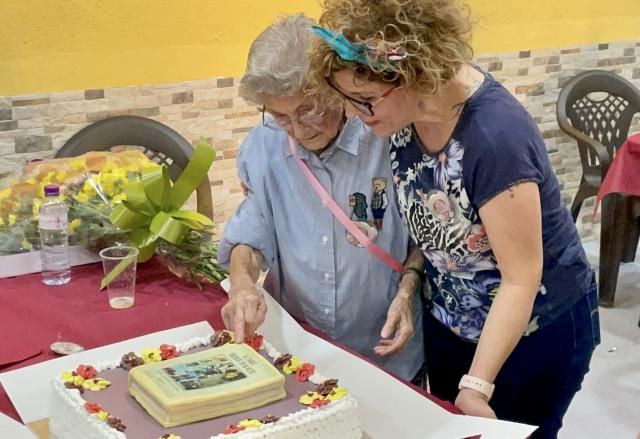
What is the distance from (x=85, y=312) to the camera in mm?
1732

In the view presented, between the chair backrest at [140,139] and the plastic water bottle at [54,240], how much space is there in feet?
3.19

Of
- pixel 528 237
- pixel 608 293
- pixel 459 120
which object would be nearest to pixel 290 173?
pixel 459 120

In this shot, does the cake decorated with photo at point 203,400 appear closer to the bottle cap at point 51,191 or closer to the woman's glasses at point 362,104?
the woman's glasses at point 362,104

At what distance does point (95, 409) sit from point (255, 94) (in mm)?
647

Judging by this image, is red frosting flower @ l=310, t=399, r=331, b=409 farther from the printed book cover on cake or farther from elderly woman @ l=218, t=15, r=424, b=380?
elderly woman @ l=218, t=15, r=424, b=380

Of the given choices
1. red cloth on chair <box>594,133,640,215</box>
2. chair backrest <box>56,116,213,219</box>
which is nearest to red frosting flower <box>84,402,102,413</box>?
chair backrest <box>56,116,213,219</box>

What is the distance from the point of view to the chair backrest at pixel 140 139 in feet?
9.50

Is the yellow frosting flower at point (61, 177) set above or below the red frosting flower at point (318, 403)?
above

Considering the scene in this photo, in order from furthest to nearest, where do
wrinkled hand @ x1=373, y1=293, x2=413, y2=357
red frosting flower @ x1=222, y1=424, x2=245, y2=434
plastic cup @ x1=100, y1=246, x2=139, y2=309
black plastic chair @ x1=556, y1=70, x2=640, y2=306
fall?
1. black plastic chair @ x1=556, y1=70, x2=640, y2=306
2. plastic cup @ x1=100, y1=246, x2=139, y2=309
3. wrinkled hand @ x1=373, y1=293, x2=413, y2=357
4. red frosting flower @ x1=222, y1=424, x2=245, y2=434

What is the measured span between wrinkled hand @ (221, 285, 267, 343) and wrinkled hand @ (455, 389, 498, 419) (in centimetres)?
39

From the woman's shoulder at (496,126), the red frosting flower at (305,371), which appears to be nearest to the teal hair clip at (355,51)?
the woman's shoulder at (496,126)

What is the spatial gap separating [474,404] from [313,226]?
509mm

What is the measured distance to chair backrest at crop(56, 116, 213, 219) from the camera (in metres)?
2.90

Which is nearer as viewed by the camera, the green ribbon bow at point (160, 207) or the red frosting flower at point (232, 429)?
the red frosting flower at point (232, 429)
